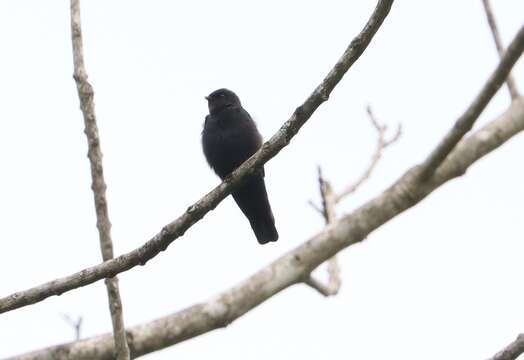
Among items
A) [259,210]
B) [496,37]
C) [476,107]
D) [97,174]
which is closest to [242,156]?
[259,210]

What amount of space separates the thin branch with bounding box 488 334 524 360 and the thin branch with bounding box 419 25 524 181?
0.91 m

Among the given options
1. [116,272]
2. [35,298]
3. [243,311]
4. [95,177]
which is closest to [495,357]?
[116,272]

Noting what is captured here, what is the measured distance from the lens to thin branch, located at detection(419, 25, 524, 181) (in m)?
2.61

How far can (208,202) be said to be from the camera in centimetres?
360

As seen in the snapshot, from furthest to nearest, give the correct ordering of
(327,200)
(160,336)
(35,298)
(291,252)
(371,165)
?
1. (371,165)
2. (327,200)
3. (291,252)
4. (160,336)
5. (35,298)

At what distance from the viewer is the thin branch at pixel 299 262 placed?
5117mm

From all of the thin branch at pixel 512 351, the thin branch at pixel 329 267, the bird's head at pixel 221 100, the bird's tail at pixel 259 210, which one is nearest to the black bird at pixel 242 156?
the bird's tail at pixel 259 210

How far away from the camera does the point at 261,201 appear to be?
18.7 feet

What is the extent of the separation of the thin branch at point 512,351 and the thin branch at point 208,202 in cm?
121

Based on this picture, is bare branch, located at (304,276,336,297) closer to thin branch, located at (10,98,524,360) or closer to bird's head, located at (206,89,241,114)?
thin branch, located at (10,98,524,360)

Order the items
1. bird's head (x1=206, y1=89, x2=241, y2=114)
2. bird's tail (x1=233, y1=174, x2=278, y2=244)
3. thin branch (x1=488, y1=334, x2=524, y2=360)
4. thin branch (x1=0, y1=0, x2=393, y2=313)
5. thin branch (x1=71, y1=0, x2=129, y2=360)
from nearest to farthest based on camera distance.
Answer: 1. thin branch (x1=488, y1=334, x2=524, y2=360)
2. thin branch (x1=0, y1=0, x2=393, y2=313)
3. thin branch (x1=71, y1=0, x2=129, y2=360)
4. bird's tail (x1=233, y1=174, x2=278, y2=244)
5. bird's head (x1=206, y1=89, x2=241, y2=114)

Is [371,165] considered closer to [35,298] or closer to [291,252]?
[291,252]

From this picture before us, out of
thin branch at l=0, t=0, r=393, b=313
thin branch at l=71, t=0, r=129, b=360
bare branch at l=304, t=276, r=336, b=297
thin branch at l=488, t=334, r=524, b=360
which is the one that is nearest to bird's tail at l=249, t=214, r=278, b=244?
bare branch at l=304, t=276, r=336, b=297

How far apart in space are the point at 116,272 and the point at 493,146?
2.93 meters
